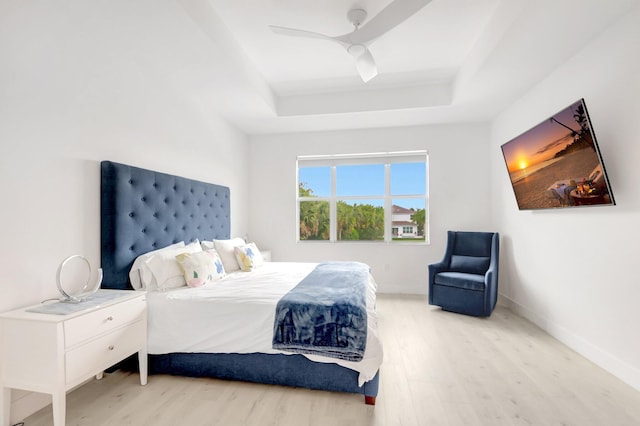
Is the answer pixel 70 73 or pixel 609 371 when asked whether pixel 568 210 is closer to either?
pixel 609 371

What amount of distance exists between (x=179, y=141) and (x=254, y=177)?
188cm

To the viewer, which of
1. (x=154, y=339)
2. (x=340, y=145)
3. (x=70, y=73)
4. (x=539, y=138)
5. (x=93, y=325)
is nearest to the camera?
(x=93, y=325)

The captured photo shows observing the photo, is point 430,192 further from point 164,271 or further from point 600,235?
point 164,271

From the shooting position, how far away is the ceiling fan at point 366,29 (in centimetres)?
198

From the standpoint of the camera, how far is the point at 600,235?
238cm

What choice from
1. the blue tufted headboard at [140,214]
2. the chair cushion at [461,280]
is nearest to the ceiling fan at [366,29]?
the blue tufted headboard at [140,214]

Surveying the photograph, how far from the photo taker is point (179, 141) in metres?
3.17

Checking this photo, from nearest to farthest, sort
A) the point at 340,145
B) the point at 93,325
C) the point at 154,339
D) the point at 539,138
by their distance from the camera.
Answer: the point at 93,325, the point at 154,339, the point at 539,138, the point at 340,145

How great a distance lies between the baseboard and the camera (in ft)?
6.82

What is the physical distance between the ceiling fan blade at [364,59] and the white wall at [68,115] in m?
1.27

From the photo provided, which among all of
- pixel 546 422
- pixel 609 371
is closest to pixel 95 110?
pixel 546 422

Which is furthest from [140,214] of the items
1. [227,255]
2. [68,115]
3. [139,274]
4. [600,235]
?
[600,235]

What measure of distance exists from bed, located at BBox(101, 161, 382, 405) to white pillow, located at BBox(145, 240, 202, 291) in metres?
0.13

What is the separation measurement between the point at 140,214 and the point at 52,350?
1235mm
